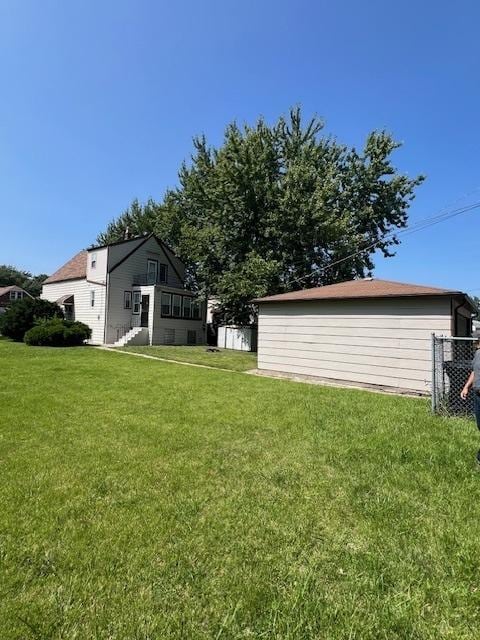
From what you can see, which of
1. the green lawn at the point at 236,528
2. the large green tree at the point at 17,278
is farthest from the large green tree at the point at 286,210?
the large green tree at the point at 17,278

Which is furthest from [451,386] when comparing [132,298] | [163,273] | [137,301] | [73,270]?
[73,270]

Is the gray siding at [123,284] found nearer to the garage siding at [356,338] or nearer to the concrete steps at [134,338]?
the concrete steps at [134,338]

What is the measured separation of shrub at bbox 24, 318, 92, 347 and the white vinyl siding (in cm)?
288

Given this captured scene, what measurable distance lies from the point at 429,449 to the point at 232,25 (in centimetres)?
1166

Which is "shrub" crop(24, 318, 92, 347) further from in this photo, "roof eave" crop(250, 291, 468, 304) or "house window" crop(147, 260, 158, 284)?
"roof eave" crop(250, 291, 468, 304)

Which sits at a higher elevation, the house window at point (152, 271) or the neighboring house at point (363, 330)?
the house window at point (152, 271)

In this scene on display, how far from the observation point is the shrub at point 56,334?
19078 millimetres

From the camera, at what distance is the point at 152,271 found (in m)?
26.1

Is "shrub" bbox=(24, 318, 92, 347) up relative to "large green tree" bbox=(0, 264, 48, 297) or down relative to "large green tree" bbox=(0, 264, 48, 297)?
down

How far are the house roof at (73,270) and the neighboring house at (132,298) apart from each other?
15 cm

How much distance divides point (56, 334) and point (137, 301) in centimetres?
645

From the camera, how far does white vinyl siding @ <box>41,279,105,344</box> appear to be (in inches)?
939

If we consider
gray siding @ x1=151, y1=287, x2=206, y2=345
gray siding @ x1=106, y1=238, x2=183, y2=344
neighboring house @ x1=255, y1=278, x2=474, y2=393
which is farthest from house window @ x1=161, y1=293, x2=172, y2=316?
neighboring house @ x1=255, y1=278, x2=474, y2=393

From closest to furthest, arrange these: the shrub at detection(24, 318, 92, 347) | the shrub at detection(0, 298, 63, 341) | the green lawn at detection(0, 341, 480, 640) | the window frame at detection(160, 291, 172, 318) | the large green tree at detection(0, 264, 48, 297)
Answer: the green lawn at detection(0, 341, 480, 640)
the shrub at detection(24, 318, 92, 347)
the shrub at detection(0, 298, 63, 341)
the window frame at detection(160, 291, 172, 318)
the large green tree at detection(0, 264, 48, 297)
